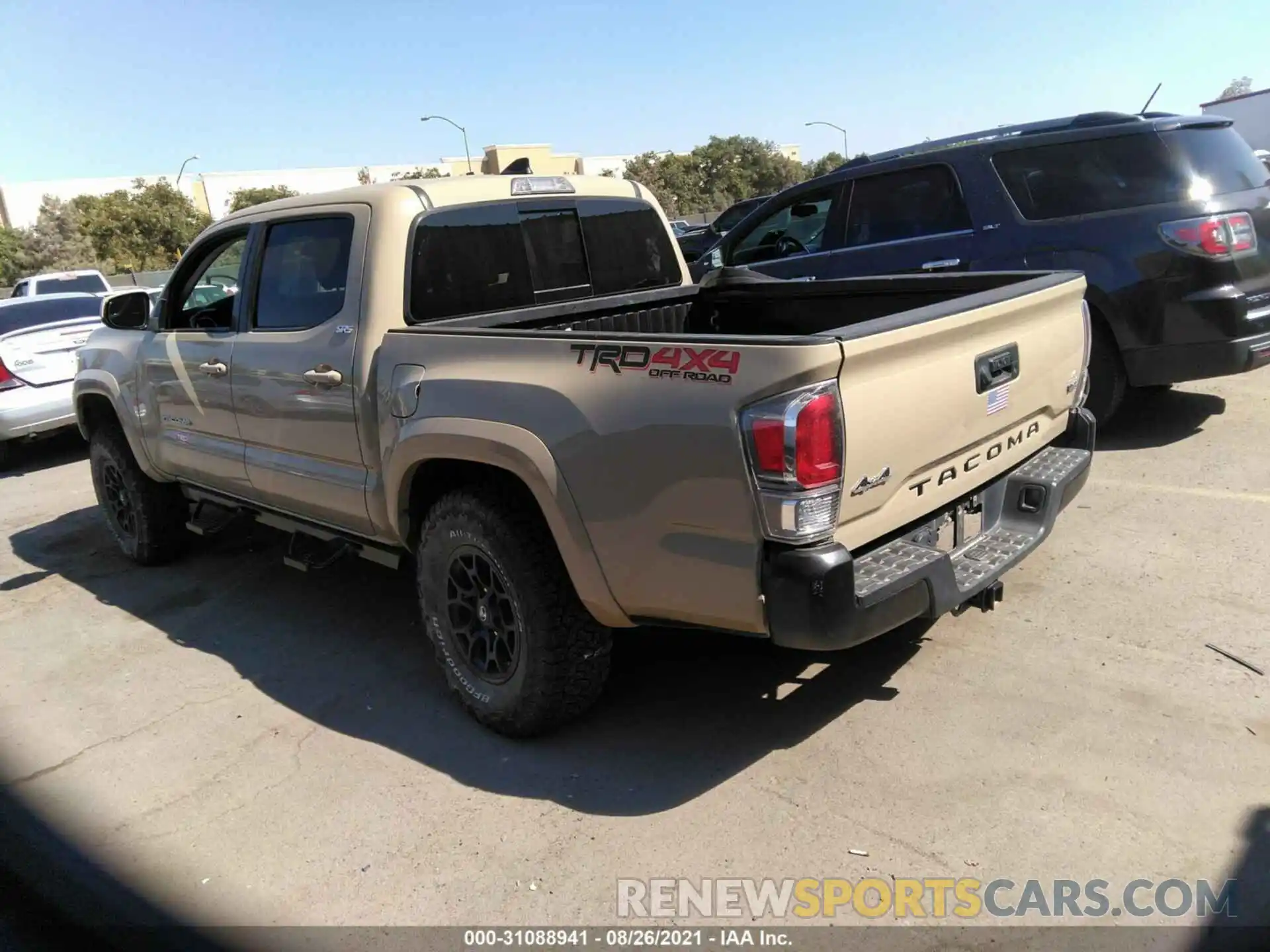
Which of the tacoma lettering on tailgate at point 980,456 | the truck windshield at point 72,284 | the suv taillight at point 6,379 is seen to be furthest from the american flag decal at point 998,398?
the truck windshield at point 72,284

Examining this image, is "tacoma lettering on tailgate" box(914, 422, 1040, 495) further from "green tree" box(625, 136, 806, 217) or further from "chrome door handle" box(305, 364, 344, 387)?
"green tree" box(625, 136, 806, 217)

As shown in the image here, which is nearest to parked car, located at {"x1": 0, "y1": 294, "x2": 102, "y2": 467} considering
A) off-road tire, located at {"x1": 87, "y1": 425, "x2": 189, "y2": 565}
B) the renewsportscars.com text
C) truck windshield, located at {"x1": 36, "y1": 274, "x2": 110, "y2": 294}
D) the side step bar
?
off-road tire, located at {"x1": 87, "y1": 425, "x2": 189, "y2": 565}

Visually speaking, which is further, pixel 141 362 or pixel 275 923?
pixel 141 362

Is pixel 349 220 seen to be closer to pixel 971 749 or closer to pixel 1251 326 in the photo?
pixel 971 749

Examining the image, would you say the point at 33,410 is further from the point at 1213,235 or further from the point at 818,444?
the point at 1213,235

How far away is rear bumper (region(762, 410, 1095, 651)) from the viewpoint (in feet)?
8.38

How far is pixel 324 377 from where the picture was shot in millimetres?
3840

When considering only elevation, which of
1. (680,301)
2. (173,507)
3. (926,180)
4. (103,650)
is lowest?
(103,650)

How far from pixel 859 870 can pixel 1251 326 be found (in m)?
4.61

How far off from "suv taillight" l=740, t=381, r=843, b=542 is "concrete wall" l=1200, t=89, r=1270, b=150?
40984 mm

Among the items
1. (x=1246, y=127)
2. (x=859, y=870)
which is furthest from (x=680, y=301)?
(x=1246, y=127)

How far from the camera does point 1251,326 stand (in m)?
5.52

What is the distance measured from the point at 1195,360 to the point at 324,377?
4.93 meters

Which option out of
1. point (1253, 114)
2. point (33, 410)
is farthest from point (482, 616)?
point (1253, 114)
